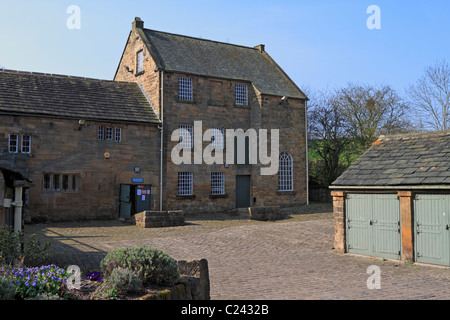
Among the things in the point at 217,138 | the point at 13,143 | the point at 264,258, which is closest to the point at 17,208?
the point at 264,258

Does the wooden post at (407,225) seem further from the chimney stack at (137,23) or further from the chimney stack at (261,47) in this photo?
the chimney stack at (261,47)

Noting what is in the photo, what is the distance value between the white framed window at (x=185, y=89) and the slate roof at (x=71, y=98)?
2124mm

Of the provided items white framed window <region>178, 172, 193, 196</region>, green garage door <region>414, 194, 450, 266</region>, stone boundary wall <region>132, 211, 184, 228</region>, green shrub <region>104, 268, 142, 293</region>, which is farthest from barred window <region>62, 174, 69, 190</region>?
green shrub <region>104, 268, 142, 293</region>

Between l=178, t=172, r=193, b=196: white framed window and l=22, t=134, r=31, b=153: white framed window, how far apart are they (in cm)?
849

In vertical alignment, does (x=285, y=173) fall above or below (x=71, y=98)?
below

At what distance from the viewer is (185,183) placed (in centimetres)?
2609

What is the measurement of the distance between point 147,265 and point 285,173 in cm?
2374

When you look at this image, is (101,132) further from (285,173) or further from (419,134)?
(419,134)

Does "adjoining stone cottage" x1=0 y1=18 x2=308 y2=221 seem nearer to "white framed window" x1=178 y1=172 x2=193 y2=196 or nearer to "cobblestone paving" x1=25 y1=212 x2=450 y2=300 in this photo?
"white framed window" x1=178 y1=172 x2=193 y2=196

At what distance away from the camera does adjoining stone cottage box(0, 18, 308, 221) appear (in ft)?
71.6

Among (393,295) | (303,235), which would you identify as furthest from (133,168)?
(393,295)

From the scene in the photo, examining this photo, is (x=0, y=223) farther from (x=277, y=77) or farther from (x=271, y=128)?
(x=277, y=77)

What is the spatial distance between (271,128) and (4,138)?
16.0m

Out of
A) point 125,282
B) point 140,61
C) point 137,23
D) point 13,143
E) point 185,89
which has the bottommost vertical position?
point 125,282
